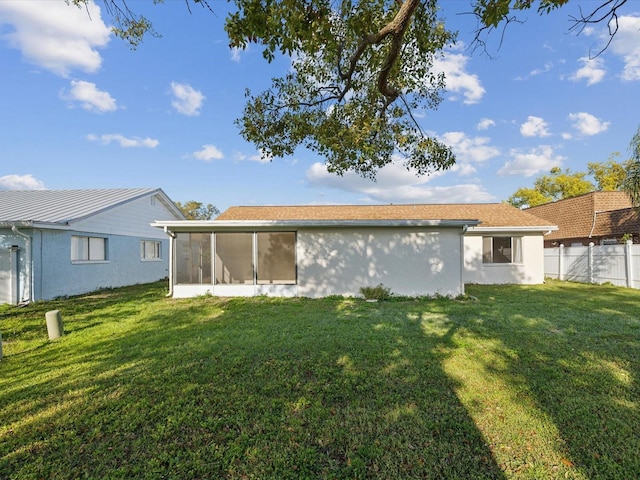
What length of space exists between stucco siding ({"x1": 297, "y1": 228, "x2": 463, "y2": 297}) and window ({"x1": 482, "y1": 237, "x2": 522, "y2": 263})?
4.29 m

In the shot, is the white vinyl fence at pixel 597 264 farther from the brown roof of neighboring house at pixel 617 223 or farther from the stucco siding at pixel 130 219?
the stucco siding at pixel 130 219

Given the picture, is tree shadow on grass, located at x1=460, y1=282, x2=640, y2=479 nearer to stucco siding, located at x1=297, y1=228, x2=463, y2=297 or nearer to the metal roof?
stucco siding, located at x1=297, y1=228, x2=463, y2=297

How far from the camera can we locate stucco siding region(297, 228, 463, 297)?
9.98 metres

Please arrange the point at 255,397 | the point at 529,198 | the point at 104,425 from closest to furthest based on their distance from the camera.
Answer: the point at 104,425
the point at 255,397
the point at 529,198

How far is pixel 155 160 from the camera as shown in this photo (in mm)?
15773

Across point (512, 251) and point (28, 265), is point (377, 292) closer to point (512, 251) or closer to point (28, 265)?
point (512, 251)

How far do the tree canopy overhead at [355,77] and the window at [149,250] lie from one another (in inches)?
444

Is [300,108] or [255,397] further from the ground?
[300,108]

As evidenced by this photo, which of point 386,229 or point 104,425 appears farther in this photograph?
point 386,229

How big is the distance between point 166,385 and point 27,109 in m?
11.5

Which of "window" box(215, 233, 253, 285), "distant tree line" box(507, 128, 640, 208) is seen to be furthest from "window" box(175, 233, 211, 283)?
"distant tree line" box(507, 128, 640, 208)

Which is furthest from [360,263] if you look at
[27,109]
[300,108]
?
[27,109]

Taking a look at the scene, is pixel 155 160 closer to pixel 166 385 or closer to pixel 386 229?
pixel 386 229

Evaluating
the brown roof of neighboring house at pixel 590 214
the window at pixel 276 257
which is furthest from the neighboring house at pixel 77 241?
the brown roof of neighboring house at pixel 590 214
